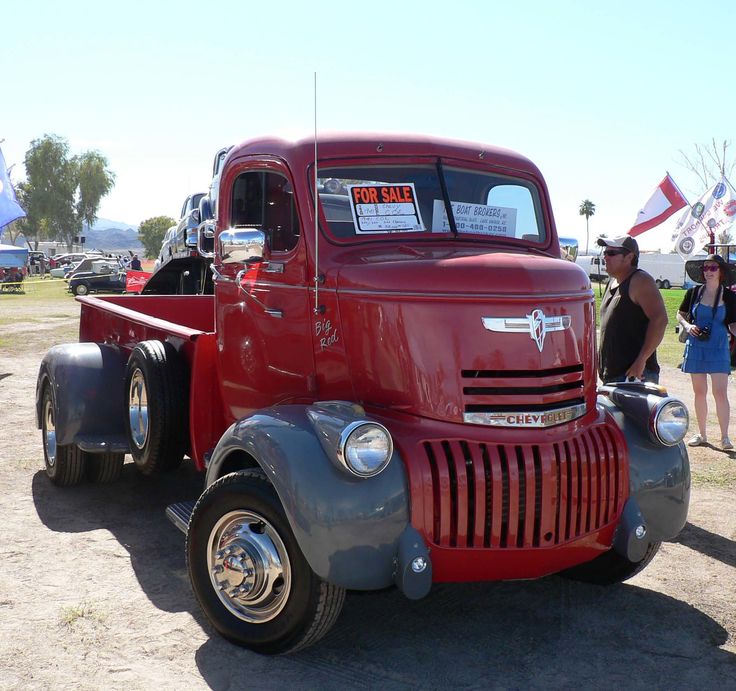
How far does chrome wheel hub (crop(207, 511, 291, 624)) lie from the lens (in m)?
3.38

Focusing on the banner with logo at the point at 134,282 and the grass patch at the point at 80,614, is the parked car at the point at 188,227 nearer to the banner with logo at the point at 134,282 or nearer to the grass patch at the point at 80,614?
the banner with logo at the point at 134,282

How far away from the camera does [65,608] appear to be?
3.84 metres

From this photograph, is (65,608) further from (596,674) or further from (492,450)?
(596,674)

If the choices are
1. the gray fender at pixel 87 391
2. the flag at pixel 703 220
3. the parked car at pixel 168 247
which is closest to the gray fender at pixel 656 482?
A: the gray fender at pixel 87 391

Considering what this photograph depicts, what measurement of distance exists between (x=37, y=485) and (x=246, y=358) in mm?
2466

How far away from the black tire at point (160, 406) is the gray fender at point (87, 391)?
1.68 feet

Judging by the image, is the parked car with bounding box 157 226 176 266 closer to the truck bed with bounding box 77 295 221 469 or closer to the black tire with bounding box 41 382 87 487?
the truck bed with bounding box 77 295 221 469

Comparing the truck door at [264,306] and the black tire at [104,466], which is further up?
the truck door at [264,306]

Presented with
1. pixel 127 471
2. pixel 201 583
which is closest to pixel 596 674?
pixel 201 583

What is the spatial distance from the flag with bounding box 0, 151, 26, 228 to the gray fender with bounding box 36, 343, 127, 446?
48.2 feet

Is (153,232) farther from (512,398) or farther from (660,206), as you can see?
(512,398)

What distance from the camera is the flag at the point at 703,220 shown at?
2486cm

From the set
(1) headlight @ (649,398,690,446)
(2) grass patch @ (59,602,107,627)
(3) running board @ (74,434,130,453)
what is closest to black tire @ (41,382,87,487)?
(3) running board @ (74,434,130,453)

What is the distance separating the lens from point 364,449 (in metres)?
3.17
